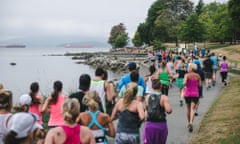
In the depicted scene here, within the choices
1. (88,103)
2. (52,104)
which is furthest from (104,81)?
(88,103)

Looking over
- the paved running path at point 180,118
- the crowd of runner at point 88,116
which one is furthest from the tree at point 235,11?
the crowd of runner at point 88,116

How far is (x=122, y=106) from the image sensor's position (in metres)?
5.66

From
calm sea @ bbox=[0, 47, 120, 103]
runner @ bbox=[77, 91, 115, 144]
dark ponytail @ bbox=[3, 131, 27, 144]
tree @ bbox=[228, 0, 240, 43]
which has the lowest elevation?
calm sea @ bbox=[0, 47, 120, 103]

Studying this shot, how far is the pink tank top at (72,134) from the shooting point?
4203mm

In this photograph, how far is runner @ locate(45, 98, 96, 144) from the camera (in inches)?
164

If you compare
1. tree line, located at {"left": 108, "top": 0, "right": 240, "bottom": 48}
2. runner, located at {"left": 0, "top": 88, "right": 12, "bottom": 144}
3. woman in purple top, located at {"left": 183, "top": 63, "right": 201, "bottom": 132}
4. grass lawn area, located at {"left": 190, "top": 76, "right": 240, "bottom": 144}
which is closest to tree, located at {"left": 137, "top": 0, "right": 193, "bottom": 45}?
tree line, located at {"left": 108, "top": 0, "right": 240, "bottom": 48}

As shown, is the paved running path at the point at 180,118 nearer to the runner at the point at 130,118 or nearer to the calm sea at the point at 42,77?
the runner at the point at 130,118

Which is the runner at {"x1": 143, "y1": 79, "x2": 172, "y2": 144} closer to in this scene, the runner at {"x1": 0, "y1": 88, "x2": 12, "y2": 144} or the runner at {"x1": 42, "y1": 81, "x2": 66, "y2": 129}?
the runner at {"x1": 42, "y1": 81, "x2": 66, "y2": 129}

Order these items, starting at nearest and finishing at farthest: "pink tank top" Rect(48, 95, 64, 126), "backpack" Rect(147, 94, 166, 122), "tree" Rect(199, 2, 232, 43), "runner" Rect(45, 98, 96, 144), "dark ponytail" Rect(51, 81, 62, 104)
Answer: "runner" Rect(45, 98, 96, 144)
"backpack" Rect(147, 94, 166, 122)
"dark ponytail" Rect(51, 81, 62, 104)
"pink tank top" Rect(48, 95, 64, 126)
"tree" Rect(199, 2, 232, 43)

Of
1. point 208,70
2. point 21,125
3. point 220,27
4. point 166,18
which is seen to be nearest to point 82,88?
point 21,125

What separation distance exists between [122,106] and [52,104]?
1667 mm

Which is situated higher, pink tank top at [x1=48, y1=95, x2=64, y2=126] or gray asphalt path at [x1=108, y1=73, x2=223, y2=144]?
pink tank top at [x1=48, y1=95, x2=64, y2=126]

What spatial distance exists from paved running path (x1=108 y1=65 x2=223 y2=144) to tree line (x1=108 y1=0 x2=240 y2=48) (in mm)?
44250

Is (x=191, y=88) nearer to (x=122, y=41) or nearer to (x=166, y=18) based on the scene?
(x=166, y=18)
